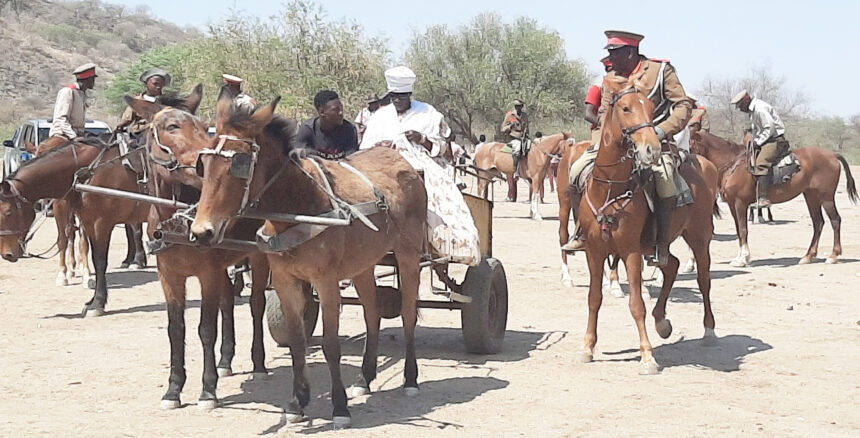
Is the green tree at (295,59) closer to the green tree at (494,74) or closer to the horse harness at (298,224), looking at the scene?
the green tree at (494,74)

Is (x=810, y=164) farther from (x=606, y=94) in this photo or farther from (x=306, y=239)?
(x=306, y=239)

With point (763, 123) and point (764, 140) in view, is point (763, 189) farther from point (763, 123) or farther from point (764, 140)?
point (763, 123)

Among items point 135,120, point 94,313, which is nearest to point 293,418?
point 135,120

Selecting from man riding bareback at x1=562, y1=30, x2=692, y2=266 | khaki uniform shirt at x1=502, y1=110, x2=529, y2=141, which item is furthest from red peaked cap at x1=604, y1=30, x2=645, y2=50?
khaki uniform shirt at x1=502, y1=110, x2=529, y2=141

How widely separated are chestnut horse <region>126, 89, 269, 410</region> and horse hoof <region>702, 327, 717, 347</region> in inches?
188

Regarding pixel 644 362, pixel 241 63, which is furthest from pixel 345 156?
pixel 241 63

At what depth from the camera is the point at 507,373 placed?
28.9 ft

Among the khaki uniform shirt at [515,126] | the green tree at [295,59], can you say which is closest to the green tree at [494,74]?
the green tree at [295,59]

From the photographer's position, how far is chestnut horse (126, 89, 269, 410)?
287 inches

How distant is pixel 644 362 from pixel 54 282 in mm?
9381

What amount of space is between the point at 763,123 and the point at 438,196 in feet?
32.7

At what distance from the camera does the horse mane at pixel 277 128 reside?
259 inches

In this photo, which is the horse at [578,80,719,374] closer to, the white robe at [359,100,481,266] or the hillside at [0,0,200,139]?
the white robe at [359,100,481,266]

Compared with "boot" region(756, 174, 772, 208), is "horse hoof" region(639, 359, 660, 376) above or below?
below
